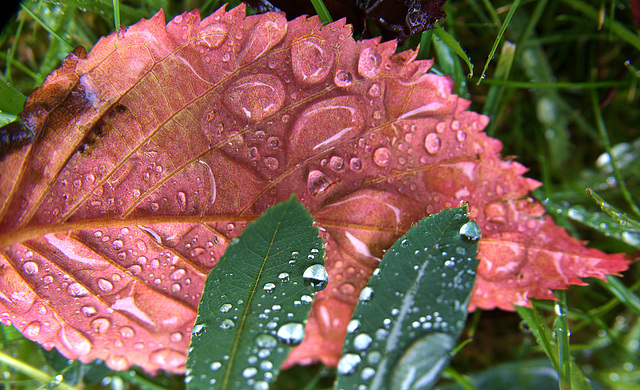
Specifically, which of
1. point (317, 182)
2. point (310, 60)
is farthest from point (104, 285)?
point (310, 60)

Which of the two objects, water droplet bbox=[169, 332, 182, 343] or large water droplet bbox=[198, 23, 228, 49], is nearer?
large water droplet bbox=[198, 23, 228, 49]

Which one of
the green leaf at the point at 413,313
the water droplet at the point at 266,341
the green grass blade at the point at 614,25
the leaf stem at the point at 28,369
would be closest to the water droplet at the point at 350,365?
the green leaf at the point at 413,313

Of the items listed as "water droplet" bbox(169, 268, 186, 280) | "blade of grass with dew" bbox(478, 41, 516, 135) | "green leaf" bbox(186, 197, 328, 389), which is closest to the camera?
"green leaf" bbox(186, 197, 328, 389)

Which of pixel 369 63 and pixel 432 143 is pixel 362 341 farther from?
pixel 369 63

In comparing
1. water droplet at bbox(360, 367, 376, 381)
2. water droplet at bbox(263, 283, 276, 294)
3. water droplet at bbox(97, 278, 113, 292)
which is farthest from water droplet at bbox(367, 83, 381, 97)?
water droplet at bbox(97, 278, 113, 292)

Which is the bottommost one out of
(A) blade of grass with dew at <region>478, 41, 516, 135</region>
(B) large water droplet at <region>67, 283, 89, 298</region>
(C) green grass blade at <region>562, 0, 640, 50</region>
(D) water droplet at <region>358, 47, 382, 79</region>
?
(B) large water droplet at <region>67, 283, 89, 298</region>

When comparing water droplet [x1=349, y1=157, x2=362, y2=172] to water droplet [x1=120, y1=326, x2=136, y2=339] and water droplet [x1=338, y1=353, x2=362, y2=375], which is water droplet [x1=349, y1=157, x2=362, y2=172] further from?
water droplet [x1=120, y1=326, x2=136, y2=339]

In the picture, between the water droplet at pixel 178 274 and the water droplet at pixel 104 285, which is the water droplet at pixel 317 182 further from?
the water droplet at pixel 104 285
